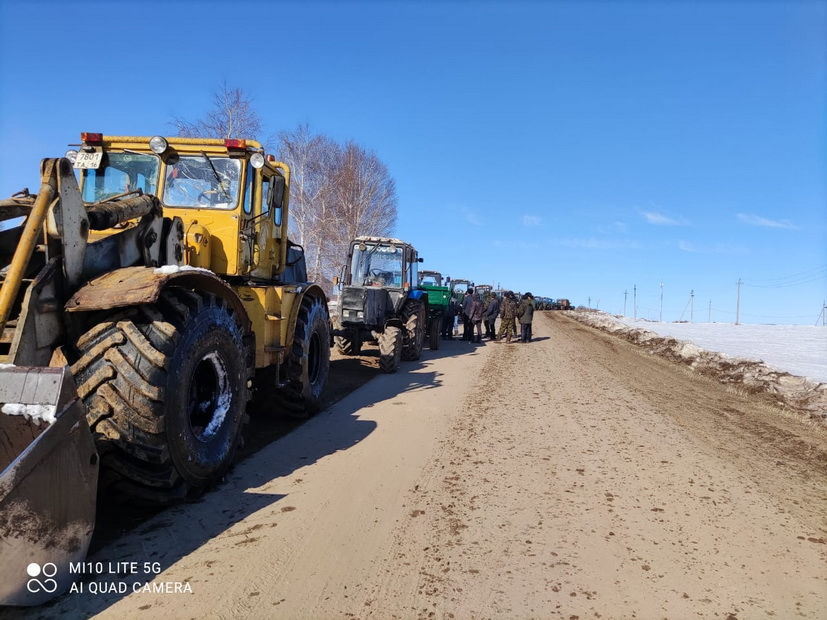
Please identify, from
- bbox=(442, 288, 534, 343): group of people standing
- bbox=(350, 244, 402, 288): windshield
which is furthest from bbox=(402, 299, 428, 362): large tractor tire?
bbox=(442, 288, 534, 343): group of people standing

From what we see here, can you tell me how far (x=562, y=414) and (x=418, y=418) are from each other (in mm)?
1863

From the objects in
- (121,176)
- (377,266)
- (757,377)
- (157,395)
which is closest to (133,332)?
(157,395)

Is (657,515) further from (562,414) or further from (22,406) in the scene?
(22,406)

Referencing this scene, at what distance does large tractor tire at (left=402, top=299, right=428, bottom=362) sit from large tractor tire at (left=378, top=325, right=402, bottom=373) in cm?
118

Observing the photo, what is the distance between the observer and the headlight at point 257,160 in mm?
5309

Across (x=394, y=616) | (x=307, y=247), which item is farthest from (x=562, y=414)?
(x=307, y=247)

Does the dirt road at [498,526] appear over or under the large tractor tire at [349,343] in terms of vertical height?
under

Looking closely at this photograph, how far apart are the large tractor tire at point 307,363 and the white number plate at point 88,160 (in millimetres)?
2561

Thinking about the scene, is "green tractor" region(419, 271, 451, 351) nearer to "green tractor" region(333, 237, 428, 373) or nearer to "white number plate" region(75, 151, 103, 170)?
"green tractor" region(333, 237, 428, 373)

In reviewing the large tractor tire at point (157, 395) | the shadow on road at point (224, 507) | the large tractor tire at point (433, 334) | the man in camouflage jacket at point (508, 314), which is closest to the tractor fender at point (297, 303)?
the shadow on road at point (224, 507)

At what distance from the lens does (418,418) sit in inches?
252

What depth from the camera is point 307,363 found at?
6.21 meters

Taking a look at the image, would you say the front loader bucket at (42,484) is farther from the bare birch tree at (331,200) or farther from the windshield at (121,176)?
the bare birch tree at (331,200)

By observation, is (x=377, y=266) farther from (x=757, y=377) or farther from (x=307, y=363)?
(x=757, y=377)
